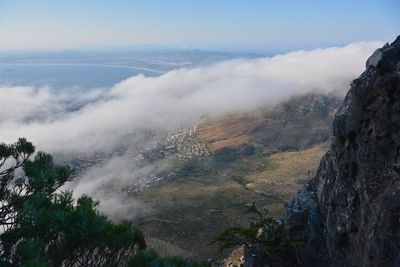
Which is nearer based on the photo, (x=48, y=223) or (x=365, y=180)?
(x=48, y=223)

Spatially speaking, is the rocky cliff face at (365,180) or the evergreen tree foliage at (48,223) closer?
the evergreen tree foliage at (48,223)

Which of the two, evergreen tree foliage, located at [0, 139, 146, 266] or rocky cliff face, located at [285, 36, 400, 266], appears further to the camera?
rocky cliff face, located at [285, 36, 400, 266]

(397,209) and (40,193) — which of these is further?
(397,209)

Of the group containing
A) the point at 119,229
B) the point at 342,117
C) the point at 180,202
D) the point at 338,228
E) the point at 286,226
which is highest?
the point at 342,117

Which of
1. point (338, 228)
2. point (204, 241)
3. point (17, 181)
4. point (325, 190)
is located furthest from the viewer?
point (204, 241)

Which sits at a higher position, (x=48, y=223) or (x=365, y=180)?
(x=48, y=223)

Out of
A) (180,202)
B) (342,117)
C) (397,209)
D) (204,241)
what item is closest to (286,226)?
(342,117)

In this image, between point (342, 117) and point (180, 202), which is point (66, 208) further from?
point (180, 202)

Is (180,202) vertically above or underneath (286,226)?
underneath
